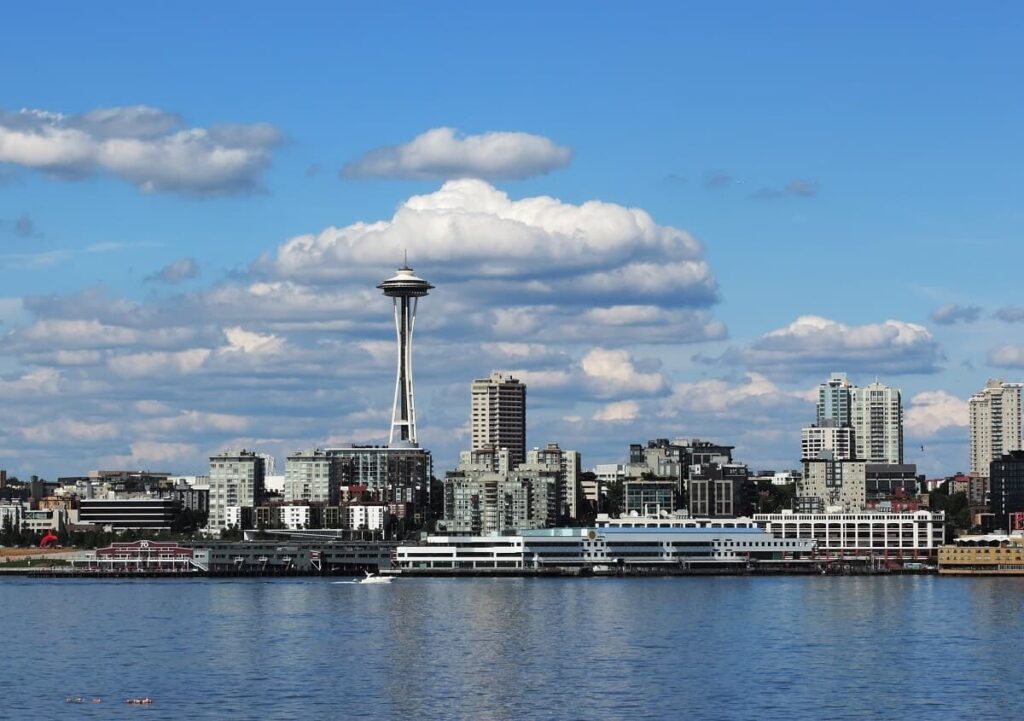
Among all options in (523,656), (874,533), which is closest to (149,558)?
(874,533)

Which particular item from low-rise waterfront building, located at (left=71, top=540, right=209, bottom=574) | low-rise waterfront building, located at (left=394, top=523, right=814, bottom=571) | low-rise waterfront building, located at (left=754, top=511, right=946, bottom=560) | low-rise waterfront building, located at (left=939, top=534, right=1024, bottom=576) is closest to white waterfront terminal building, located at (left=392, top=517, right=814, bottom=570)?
low-rise waterfront building, located at (left=394, top=523, right=814, bottom=571)

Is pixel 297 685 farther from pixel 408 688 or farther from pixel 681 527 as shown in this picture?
pixel 681 527

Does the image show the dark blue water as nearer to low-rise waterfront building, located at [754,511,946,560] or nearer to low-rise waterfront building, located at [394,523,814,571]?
low-rise waterfront building, located at [394,523,814,571]

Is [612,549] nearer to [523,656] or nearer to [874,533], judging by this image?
[874,533]

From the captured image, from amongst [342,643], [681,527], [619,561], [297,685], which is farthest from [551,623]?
[681,527]

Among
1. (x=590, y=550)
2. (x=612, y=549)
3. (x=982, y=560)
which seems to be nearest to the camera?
(x=982, y=560)

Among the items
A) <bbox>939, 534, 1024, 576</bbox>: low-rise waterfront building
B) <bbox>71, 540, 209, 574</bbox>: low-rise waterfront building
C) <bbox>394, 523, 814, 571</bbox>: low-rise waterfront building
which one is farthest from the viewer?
<bbox>71, 540, 209, 574</bbox>: low-rise waterfront building

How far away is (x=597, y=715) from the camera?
63.2m

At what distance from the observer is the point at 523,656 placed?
82.4 m

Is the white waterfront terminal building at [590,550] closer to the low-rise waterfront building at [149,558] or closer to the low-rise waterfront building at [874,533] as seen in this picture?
the low-rise waterfront building at [874,533]

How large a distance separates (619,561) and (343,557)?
29.6 m

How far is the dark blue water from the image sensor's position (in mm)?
65750

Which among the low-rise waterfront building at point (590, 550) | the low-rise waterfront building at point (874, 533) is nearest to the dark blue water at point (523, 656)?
the low-rise waterfront building at point (590, 550)

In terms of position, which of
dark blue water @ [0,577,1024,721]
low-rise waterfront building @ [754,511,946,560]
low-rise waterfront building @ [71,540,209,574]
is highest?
low-rise waterfront building @ [754,511,946,560]
